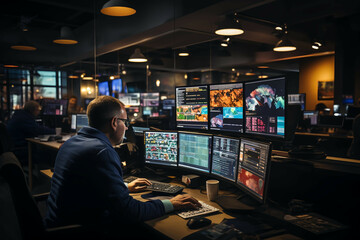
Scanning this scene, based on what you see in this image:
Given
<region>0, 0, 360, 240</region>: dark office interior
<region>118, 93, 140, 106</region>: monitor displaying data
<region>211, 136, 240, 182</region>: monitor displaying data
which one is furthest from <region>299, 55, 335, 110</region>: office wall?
<region>211, 136, 240, 182</region>: monitor displaying data

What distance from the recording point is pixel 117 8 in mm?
3850

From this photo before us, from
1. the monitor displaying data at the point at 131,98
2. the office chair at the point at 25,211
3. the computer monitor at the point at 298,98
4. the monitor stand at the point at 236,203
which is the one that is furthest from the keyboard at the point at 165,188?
the computer monitor at the point at 298,98

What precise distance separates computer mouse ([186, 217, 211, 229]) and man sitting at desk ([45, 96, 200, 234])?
0.70 feet

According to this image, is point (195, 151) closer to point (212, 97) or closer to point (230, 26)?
point (212, 97)

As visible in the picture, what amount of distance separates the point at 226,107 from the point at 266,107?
45 centimetres

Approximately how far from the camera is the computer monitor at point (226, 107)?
2.20 meters

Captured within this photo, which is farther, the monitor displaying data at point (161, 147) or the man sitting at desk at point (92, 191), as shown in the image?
the monitor displaying data at point (161, 147)

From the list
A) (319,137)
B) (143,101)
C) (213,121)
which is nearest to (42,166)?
(143,101)

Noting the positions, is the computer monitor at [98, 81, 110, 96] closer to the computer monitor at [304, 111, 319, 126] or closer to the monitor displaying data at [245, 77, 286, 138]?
the computer monitor at [304, 111, 319, 126]

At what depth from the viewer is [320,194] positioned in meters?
1.66

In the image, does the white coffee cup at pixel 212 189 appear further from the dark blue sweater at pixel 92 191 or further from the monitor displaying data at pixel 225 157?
the dark blue sweater at pixel 92 191

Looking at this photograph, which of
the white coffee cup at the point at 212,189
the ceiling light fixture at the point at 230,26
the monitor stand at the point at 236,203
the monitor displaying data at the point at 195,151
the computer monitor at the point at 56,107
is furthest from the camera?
the computer monitor at the point at 56,107

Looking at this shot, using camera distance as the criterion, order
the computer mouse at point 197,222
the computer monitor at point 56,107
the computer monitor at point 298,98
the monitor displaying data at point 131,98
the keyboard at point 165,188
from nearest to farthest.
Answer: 1. the computer mouse at point 197,222
2. the keyboard at point 165,188
3. the computer monitor at point 56,107
4. the monitor displaying data at point 131,98
5. the computer monitor at point 298,98

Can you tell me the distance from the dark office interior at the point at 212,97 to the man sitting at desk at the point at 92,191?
0.47ft
